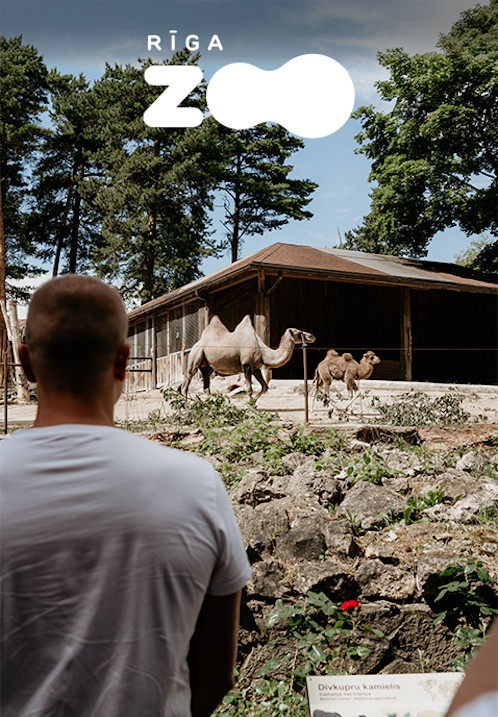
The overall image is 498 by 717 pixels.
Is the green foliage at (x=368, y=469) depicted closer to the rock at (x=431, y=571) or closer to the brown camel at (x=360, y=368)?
the rock at (x=431, y=571)

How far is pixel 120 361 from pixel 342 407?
6786mm

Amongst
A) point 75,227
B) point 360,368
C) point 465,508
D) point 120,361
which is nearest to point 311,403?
point 360,368

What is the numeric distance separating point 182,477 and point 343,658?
2.09m

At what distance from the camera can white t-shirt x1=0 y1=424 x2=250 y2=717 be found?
0.82 metres

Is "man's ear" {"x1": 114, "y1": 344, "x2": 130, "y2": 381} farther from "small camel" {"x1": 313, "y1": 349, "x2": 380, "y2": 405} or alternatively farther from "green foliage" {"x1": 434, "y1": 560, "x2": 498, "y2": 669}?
"small camel" {"x1": 313, "y1": 349, "x2": 380, "y2": 405}

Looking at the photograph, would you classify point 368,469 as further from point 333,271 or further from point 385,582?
point 333,271

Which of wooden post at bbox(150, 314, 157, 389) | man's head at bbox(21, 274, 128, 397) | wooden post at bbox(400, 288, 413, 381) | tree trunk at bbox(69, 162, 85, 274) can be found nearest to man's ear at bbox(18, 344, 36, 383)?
man's head at bbox(21, 274, 128, 397)

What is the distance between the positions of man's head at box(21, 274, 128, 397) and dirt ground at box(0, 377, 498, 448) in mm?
4483

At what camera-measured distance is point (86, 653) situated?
85cm

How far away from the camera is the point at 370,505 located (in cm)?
365

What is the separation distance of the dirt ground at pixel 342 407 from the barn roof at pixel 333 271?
5.59 feet

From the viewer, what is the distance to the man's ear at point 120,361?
993mm

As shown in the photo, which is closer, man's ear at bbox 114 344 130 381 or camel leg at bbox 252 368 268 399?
man's ear at bbox 114 344 130 381

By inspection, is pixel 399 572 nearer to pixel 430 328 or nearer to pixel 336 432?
pixel 336 432
